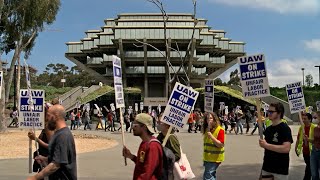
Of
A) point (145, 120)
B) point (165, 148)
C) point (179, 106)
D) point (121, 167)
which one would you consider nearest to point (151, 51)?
point (121, 167)

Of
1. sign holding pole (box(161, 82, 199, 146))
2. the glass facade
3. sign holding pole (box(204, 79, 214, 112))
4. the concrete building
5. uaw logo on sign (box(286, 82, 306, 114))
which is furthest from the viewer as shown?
the glass facade

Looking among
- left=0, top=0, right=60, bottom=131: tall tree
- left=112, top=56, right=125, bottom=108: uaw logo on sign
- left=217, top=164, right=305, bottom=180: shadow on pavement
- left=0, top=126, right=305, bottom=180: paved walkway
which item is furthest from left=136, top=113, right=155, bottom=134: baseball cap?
left=0, top=0, right=60, bottom=131: tall tree

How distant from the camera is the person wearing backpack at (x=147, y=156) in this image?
14.6 ft

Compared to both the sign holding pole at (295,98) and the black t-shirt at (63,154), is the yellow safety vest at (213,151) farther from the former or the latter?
the black t-shirt at (63,154)

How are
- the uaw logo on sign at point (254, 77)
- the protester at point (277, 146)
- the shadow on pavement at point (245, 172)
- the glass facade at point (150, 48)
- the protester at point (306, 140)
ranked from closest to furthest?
the protester at point (277, 146) < the uaw logo on sign at point (254, 77) < the protester at point (306, 140) < the shadow on pavement at point (245, 172) < the glass facade at point (150, 48)

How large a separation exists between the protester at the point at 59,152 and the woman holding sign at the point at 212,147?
3125mm

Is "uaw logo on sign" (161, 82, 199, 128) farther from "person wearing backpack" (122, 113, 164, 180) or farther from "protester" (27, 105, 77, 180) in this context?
"protester" (27, 105, 77, 180)

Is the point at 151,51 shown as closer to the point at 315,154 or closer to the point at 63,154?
the point at 315,154

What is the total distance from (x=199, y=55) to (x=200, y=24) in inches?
385

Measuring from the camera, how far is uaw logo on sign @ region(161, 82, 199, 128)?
256 inches

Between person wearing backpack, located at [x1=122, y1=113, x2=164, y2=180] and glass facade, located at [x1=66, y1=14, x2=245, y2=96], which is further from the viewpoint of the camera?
glass facade, located at [x1=66, y1=14, x2=245, y2=96]

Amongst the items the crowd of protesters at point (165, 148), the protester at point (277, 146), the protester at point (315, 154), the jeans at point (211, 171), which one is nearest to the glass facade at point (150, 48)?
the protester at point (315, 154)

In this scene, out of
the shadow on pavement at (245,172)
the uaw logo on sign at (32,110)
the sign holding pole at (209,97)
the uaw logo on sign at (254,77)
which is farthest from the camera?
the shadow on pavement at (245,172)

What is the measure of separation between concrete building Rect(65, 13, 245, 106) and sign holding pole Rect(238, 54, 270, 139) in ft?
220
